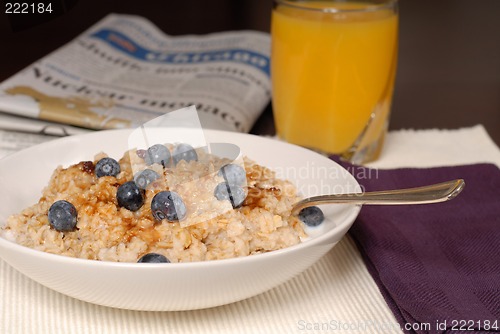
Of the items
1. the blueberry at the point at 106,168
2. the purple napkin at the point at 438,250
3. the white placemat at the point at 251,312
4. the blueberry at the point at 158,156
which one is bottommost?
the white placemat at the point at 251,312

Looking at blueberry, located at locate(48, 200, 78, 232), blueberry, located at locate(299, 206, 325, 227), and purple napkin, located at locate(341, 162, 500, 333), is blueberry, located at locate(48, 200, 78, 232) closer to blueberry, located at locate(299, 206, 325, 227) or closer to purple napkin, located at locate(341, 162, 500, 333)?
blueberry, located at locate(299, 206, 325, 227)

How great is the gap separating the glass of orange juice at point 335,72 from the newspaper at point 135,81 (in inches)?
7.6

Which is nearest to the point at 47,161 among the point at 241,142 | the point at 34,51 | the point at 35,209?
the point at 35,209

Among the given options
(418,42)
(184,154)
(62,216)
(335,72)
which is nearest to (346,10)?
(335,72)

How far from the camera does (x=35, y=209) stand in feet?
3.32

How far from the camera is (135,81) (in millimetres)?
1993

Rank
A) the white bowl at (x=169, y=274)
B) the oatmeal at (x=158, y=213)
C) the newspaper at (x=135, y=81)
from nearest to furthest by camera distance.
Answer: the white bowl at (x=169, y=274)
the oatmeal at (x=158, y=213)
the newspaper at (x=135, y=81)

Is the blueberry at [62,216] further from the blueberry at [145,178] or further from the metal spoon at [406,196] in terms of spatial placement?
the metal spoon at [406,196]

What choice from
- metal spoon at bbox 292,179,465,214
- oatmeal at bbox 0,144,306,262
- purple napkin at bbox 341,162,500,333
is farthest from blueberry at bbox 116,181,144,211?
purple napkin at bbox 341,162,500,333

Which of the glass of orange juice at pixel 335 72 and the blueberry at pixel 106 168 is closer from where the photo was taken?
the blueberry at pixel 106 168

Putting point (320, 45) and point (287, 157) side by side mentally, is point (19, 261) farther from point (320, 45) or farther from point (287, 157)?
point (320, 45)

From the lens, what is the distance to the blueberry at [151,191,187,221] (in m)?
0.94

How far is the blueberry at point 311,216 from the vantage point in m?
1.05

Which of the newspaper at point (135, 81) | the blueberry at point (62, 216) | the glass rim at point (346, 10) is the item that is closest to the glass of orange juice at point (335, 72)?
the glass rim at point (346, 10)
